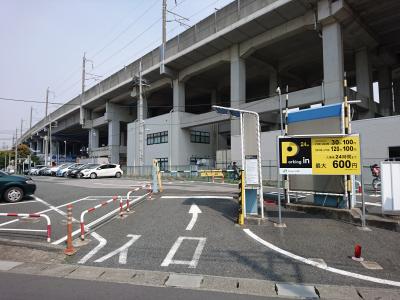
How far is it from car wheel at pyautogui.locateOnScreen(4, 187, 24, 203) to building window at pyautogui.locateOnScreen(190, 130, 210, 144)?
29.3 metres

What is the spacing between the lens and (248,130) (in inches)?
382

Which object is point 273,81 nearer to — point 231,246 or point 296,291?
point 231,246

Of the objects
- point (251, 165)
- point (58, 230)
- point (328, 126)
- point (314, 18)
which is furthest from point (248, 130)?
point (314, 18)

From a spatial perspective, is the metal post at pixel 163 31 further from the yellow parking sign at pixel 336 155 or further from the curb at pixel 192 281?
the curb at pixel 192 281

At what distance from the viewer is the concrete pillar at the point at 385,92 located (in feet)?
111

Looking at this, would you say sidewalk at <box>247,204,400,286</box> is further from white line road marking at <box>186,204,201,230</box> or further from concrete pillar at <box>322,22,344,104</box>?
concrete pillar at <box>322,22,344,104</box>

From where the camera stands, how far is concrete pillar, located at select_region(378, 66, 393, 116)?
111 ft

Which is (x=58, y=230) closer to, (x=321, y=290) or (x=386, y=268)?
(x=321, y=290)

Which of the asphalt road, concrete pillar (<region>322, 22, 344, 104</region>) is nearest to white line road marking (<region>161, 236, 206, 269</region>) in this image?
the asphalt road

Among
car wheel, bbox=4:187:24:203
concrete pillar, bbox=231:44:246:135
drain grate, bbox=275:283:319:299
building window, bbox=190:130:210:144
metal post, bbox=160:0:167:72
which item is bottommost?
drain grate, bbox=275:283:319:299

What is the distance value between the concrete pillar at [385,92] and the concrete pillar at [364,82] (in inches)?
157

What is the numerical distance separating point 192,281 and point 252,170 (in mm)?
4565

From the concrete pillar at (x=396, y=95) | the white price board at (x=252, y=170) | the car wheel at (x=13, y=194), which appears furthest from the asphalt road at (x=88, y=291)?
the concrete pillar at (x=396, y=95)

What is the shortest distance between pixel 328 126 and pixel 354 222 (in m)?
2.98
